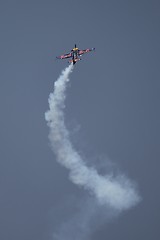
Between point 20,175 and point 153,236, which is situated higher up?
point 20,175

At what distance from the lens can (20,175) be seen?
194250mm

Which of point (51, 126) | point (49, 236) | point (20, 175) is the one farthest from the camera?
point (20, 175)

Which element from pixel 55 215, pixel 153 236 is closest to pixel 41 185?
pixel 55 215

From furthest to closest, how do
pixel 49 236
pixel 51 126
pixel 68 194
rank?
1. pixel 68 194
2. pixel 49 236
3. pixel 51 126

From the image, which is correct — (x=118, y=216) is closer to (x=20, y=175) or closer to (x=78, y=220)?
(x=78, y=220)

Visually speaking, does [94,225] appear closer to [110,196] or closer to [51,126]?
[110,196]

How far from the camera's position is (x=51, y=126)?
155 metres

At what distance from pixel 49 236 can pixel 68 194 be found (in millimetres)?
16273

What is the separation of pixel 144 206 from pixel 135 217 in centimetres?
391

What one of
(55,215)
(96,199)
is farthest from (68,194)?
(96,199)

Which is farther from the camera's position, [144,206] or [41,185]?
[41,185]

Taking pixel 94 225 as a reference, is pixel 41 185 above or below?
above

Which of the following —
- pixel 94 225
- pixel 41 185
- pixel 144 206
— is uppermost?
pixel 41 185

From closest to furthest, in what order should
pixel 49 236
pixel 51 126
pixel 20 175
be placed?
pixel 51 126, pixel 49 236, pixel 20 175
